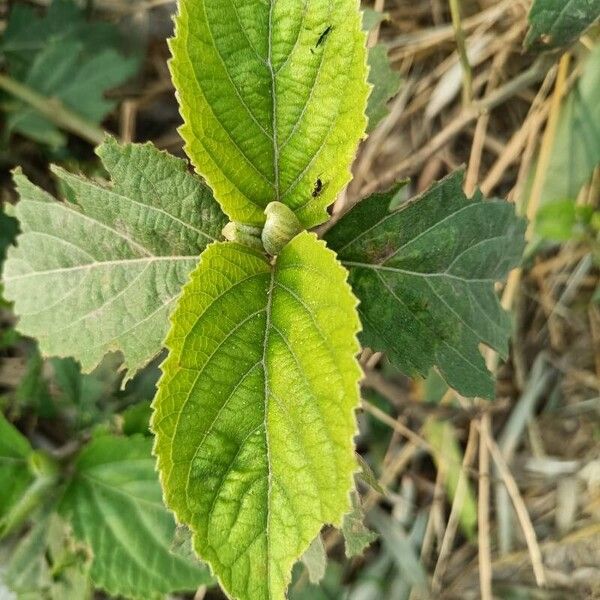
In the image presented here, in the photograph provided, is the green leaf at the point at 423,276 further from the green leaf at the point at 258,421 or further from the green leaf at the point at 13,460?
the green leaf at the point at 13,460

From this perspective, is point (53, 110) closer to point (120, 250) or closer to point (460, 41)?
point (120, 250)

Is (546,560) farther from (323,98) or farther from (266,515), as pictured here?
(323,98)

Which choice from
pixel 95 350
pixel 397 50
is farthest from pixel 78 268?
pixel 397 50

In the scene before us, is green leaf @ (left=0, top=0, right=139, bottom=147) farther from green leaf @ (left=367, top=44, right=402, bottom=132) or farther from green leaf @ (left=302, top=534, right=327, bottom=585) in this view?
green leaf @ (left=302, top=534, right=327, bottom=585)

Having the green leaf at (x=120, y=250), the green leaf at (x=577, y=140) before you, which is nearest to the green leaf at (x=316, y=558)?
the green leaf at (x=120, y=250)

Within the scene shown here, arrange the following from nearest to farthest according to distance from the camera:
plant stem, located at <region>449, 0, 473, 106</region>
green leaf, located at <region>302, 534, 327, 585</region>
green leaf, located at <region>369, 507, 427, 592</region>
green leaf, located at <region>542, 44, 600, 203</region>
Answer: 1. green leaf, located at <region>302, 534, 327, 585</region>
2. plant stem, located at <region>449, 0, 473, 106</region>
3. green leaf, located at <region>542, 44, 600, 203</region>
4. green leaf, located at <region>369, 507, 427, 592</region>

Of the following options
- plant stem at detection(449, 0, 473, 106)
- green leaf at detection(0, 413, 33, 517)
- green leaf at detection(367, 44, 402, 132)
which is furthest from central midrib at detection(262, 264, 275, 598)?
green leaf at detection(0, 413, 33, 517)
